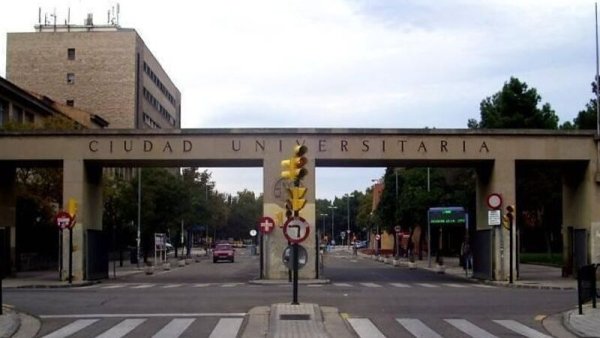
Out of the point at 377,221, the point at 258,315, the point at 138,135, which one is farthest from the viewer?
the point at 377,221

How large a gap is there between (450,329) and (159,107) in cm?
10547

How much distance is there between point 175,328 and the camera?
60.3 feet

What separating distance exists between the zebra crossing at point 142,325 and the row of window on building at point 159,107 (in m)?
88.9

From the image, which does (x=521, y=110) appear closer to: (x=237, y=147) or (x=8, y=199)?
(x=237, y=147)

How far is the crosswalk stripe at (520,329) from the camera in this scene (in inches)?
693

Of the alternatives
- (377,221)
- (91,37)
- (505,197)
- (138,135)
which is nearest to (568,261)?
(505,197)

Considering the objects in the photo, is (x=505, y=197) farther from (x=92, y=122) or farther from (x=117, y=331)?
(x=92, y=122)

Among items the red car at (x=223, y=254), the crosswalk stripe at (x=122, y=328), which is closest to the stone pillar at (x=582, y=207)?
the crosswalk stripe at (x=122, y=328)

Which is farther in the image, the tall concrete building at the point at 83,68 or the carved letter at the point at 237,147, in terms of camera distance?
the tall concrete building at the point at 83,68

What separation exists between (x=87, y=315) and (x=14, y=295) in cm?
1003

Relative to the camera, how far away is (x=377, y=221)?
91.1 meters

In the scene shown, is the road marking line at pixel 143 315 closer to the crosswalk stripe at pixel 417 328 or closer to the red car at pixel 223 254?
the crosswalk stripe at pixel 417 328

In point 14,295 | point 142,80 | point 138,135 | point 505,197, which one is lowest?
point 14,295

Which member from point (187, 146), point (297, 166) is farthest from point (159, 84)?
point (297, 166)
